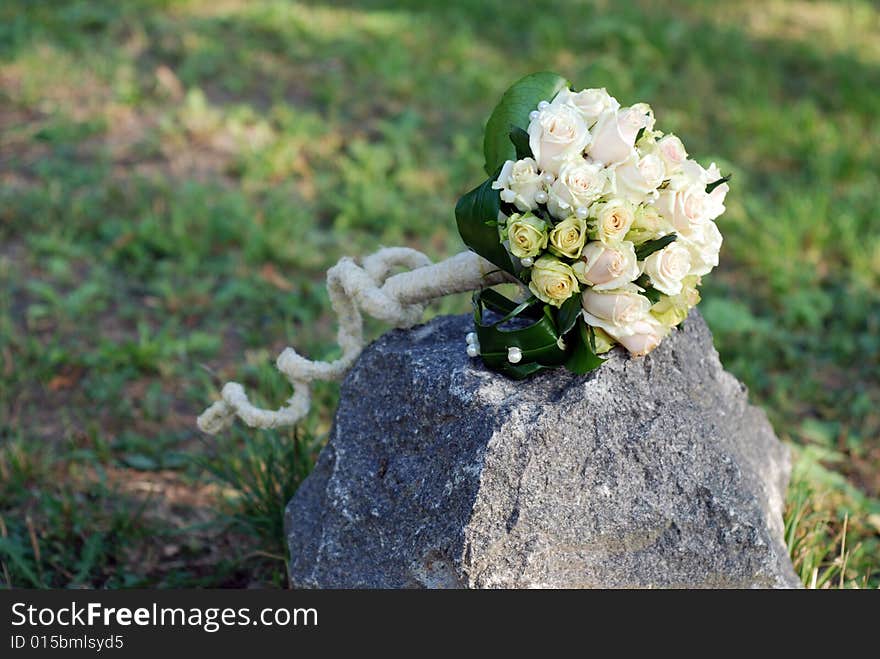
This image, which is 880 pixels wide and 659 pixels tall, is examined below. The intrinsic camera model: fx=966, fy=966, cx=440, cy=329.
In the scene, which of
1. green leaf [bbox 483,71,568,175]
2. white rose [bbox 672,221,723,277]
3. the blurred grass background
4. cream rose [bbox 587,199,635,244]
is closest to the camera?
cream rose [bbox 587,199,635,244]

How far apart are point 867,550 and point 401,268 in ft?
5.72

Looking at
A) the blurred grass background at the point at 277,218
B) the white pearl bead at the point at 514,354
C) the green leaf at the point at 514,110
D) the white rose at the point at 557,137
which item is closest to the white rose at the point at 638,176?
the white rose at the point at 557,137

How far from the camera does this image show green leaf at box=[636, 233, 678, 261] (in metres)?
2.10

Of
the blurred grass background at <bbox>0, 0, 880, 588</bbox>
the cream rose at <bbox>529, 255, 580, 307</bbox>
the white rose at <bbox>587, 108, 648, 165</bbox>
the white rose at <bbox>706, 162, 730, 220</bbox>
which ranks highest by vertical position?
the white rose at <bbox>587, 108, 648, 165</bbox>

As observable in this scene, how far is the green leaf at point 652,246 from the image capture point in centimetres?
210

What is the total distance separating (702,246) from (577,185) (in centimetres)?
34

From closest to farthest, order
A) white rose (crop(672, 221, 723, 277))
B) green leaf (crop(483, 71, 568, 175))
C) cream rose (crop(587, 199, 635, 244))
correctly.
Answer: cream rose (crop(587, 199, 635, 244)) < white rose (crop(672, 221, 723, 277)) < green leaf (crop(483, 71, 568, 175))

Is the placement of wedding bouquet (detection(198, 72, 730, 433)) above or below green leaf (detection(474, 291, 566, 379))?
above

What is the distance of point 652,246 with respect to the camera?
212 cm

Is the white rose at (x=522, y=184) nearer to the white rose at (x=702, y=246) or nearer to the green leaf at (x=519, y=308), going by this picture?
the green leaf at (x=519, y=308)

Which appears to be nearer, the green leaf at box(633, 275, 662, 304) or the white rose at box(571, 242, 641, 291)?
the white rose at box(571, 242, 641, 291)

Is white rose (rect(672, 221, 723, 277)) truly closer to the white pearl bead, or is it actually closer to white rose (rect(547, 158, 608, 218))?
white rose (rect(547, 158, 608, 218))

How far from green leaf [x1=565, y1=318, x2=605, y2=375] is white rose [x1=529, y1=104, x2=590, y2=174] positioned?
14.4 inches

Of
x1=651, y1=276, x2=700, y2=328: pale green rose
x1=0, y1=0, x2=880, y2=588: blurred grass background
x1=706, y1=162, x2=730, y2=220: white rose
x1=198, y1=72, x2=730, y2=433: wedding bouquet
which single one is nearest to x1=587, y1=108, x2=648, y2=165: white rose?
x1=198, y1=72, x2=730, y2=433: wedding bouquet
